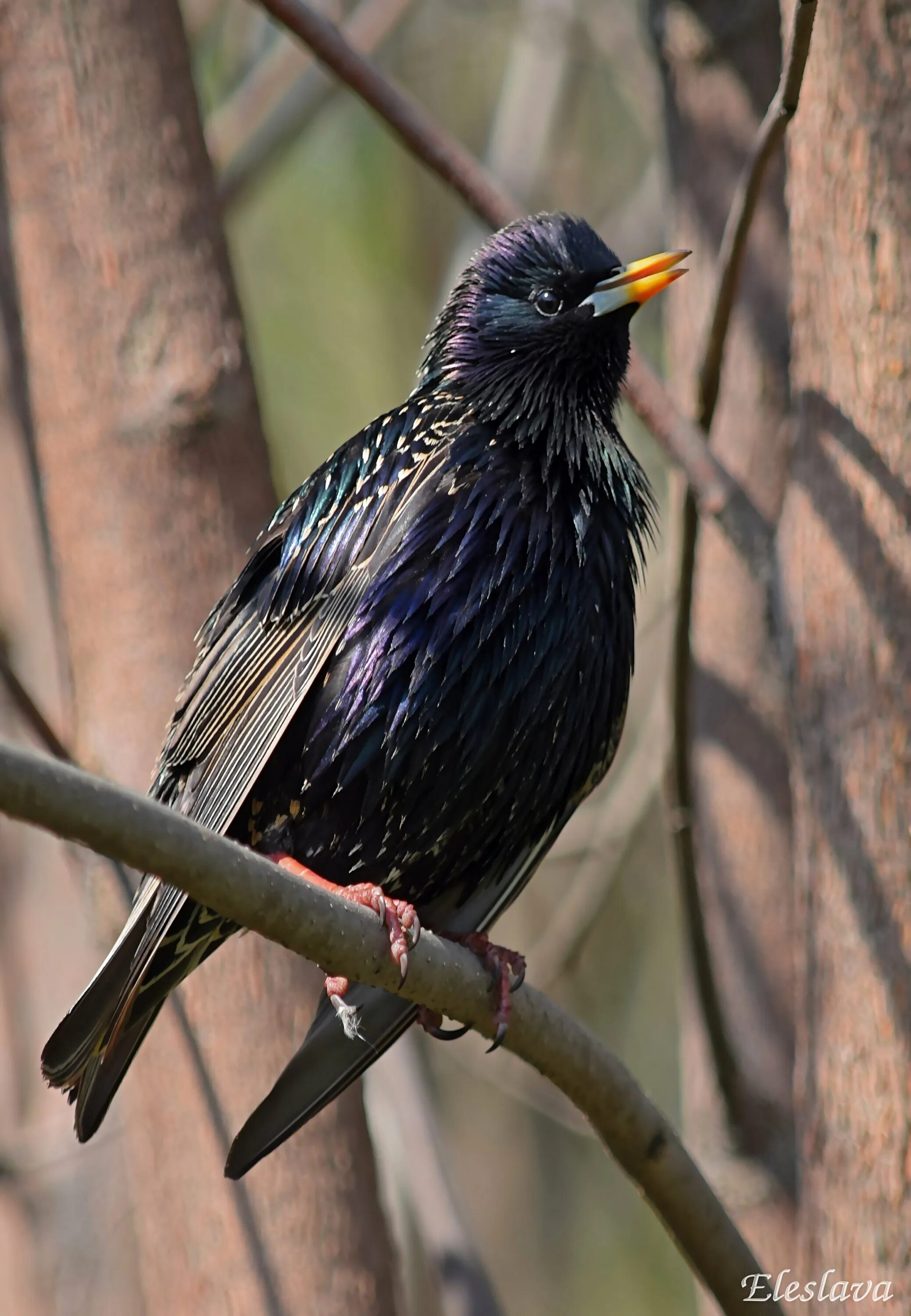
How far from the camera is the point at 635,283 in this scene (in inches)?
142

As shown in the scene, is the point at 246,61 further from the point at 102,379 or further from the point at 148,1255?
the point at 148,1255

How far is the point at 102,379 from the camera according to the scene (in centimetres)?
364

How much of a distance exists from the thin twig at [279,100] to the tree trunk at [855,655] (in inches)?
114

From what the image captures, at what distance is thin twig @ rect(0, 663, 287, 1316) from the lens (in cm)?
339

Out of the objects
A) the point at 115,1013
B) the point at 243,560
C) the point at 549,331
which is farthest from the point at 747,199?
the point at 115,1013

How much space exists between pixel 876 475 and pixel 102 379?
1.65 metres

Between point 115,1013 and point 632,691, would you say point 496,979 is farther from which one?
point 632,691

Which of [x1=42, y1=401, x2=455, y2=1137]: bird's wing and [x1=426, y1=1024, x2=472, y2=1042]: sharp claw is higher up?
[x1=42, y1=401, x2=455, y2=1137]: bird's wing

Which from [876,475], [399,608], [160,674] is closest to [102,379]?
[160,674]

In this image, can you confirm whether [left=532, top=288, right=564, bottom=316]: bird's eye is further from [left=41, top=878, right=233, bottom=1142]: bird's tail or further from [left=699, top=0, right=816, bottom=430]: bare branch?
[left=41, top=878, right=233, bottom=1142]: bird's tail

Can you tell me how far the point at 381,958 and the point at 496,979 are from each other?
531mm

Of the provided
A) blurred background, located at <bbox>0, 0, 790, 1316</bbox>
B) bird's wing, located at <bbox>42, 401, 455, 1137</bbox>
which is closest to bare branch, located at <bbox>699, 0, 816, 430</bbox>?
blurred background, located at <bbox>0, 0, 790, 1316</bbox>

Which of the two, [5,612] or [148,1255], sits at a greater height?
[5,612]

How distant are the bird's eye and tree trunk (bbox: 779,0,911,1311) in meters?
0.65
